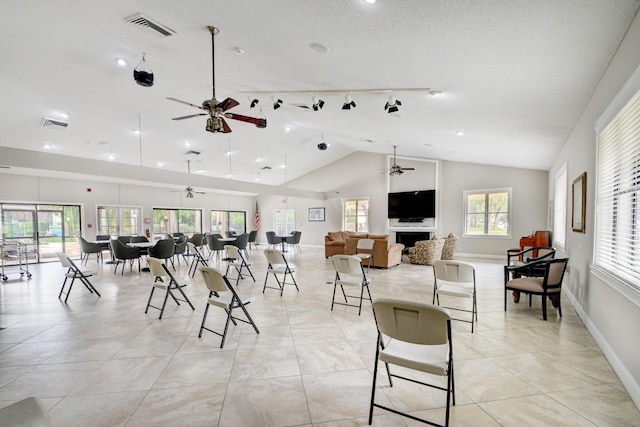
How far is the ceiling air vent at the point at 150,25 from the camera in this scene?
2812 millimetres

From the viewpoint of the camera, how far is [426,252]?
772cm

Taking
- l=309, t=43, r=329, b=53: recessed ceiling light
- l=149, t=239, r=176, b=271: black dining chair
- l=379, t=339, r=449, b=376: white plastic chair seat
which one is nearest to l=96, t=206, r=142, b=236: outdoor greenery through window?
l=149, t=239, r=176, b=271: black dining chair

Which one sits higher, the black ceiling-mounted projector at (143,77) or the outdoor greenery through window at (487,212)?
the black ceiling-mounted projector at (143,77)

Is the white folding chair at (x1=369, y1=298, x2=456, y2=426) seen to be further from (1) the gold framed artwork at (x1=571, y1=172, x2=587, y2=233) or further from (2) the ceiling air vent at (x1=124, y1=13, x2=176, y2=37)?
(2) the ceiling air vent at (x1=124, y1=13, x2=176, y2=37)

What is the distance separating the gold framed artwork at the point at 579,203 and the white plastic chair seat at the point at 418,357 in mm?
2895

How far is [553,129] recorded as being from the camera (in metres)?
4.36

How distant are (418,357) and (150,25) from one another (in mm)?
3886

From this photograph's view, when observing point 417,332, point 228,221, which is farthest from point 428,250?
point 228,221

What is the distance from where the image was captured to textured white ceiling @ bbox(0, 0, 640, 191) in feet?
7.25

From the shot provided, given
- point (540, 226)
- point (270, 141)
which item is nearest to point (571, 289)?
point (540, 226)

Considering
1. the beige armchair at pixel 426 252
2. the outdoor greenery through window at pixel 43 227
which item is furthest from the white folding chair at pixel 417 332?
the outdoor greenery through window at pixel 43 227

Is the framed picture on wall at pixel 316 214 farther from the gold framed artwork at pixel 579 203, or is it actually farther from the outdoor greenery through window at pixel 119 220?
the gold framed artwork at pixel 579 203

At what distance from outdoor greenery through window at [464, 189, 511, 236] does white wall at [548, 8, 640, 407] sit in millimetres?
4609

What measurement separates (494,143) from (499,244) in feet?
13.8
